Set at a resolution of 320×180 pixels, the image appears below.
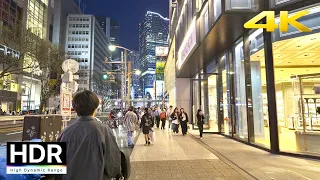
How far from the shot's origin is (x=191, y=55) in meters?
13.5

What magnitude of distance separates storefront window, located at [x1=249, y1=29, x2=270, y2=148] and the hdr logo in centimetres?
859

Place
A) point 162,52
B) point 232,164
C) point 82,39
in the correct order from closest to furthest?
1. point 232,164
2. point 162,52
3. point 82,39

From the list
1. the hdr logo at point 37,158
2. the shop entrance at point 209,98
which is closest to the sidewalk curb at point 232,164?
the hdr logo at point 37,158

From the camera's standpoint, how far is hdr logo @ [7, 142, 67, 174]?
171 centimetres

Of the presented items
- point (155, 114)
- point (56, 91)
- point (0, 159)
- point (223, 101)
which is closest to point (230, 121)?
point (223, 101)

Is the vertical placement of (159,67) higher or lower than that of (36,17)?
lower

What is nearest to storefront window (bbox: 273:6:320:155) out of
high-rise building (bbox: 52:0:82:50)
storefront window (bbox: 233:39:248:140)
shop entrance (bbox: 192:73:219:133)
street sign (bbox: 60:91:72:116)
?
storefront window (bbox: 233:39:248:140)

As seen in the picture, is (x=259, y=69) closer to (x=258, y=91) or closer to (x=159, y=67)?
(x=258, y=91)

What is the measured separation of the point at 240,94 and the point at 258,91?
1386mm

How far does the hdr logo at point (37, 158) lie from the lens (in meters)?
1.71

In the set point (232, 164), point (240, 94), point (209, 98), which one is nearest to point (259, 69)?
point (240, 94)

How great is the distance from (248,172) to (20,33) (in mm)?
21230

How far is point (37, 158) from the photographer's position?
171 cm

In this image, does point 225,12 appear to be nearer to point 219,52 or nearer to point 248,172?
point 248,172
